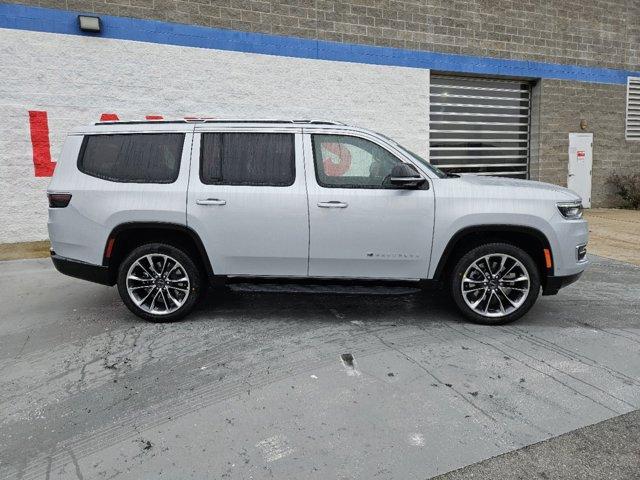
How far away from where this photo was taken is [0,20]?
8258 mm

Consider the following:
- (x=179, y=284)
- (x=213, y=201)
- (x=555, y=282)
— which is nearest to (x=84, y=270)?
(x=179, y=284)

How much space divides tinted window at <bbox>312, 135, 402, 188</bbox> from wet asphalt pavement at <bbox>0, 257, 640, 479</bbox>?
1.01 m

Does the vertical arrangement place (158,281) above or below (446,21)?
below

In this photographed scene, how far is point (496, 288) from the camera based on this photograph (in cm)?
453

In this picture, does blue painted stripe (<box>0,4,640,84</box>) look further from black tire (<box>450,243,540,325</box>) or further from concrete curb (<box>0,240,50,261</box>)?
black tire (<box>450,243,540,325</box>)

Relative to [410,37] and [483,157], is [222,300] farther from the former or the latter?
[483,157]

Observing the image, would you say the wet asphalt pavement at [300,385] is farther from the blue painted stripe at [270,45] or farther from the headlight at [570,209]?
the blue painted stripe at [270,45]

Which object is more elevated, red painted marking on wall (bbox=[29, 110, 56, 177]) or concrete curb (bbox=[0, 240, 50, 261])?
red painted marking on wall (bbox=[29, 110, 56, 177])

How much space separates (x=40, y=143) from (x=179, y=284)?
19.8ft

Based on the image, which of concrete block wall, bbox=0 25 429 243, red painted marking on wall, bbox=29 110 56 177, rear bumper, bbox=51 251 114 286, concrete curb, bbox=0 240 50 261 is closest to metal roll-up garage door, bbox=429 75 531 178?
concrete block wall, bbox=0 25 429 243

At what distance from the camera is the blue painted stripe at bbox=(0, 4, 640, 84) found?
8508 mm

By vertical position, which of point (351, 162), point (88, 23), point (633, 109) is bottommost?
point (351, 162)

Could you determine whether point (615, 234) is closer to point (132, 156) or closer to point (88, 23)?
point (132, 156)

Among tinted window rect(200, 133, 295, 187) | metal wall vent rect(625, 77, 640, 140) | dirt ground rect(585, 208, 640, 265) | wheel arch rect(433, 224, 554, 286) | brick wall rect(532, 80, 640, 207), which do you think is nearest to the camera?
wheel arch rect(433, 224, 554, 286)
